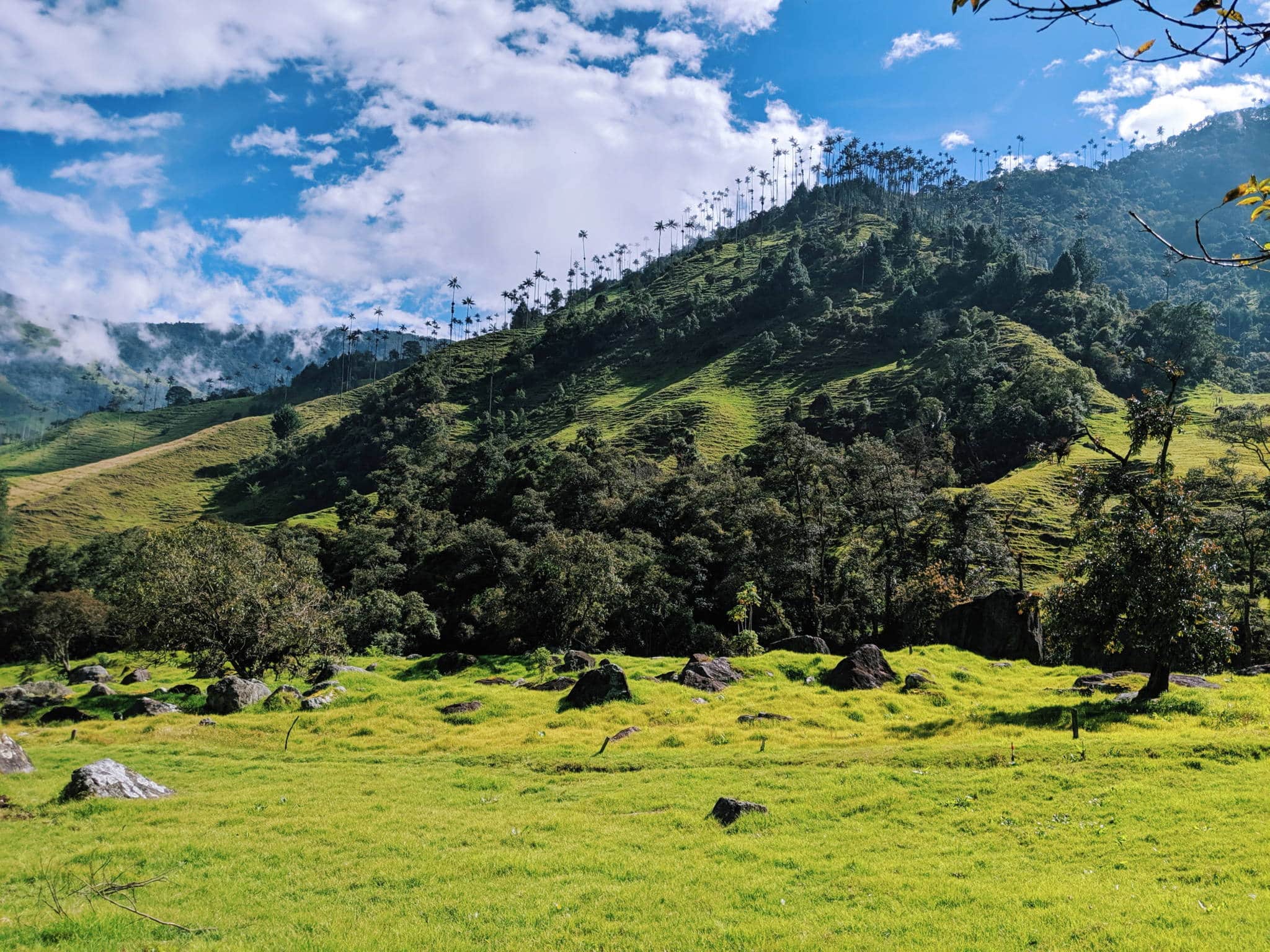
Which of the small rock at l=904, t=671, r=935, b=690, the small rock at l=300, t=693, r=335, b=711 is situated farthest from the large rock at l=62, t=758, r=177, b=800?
the small rock at l=904, t=671, r=935, b=690

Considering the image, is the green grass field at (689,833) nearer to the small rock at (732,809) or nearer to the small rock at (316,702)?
the small rock at (732,809)

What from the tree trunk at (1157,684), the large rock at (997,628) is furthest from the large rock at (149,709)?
the large rock at (997,628)

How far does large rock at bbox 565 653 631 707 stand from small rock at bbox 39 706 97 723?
2692 centimetres

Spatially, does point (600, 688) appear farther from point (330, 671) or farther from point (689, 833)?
point (330, 671)

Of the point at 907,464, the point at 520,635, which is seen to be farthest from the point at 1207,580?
the point at 907,464

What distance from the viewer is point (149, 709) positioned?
39125 millimetres

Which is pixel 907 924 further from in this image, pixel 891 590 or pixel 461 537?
pixel 461 537

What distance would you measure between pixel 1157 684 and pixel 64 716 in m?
55.3

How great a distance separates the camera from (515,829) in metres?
19.5

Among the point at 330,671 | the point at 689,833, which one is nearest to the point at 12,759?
the point at 330,671

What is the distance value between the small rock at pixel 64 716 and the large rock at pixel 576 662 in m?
26.7

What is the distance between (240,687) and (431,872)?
1178 inches

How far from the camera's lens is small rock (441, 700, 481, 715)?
3706 centimetres

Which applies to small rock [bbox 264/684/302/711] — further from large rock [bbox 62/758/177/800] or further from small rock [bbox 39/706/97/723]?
large rock [bbox 62/758/177/800]
